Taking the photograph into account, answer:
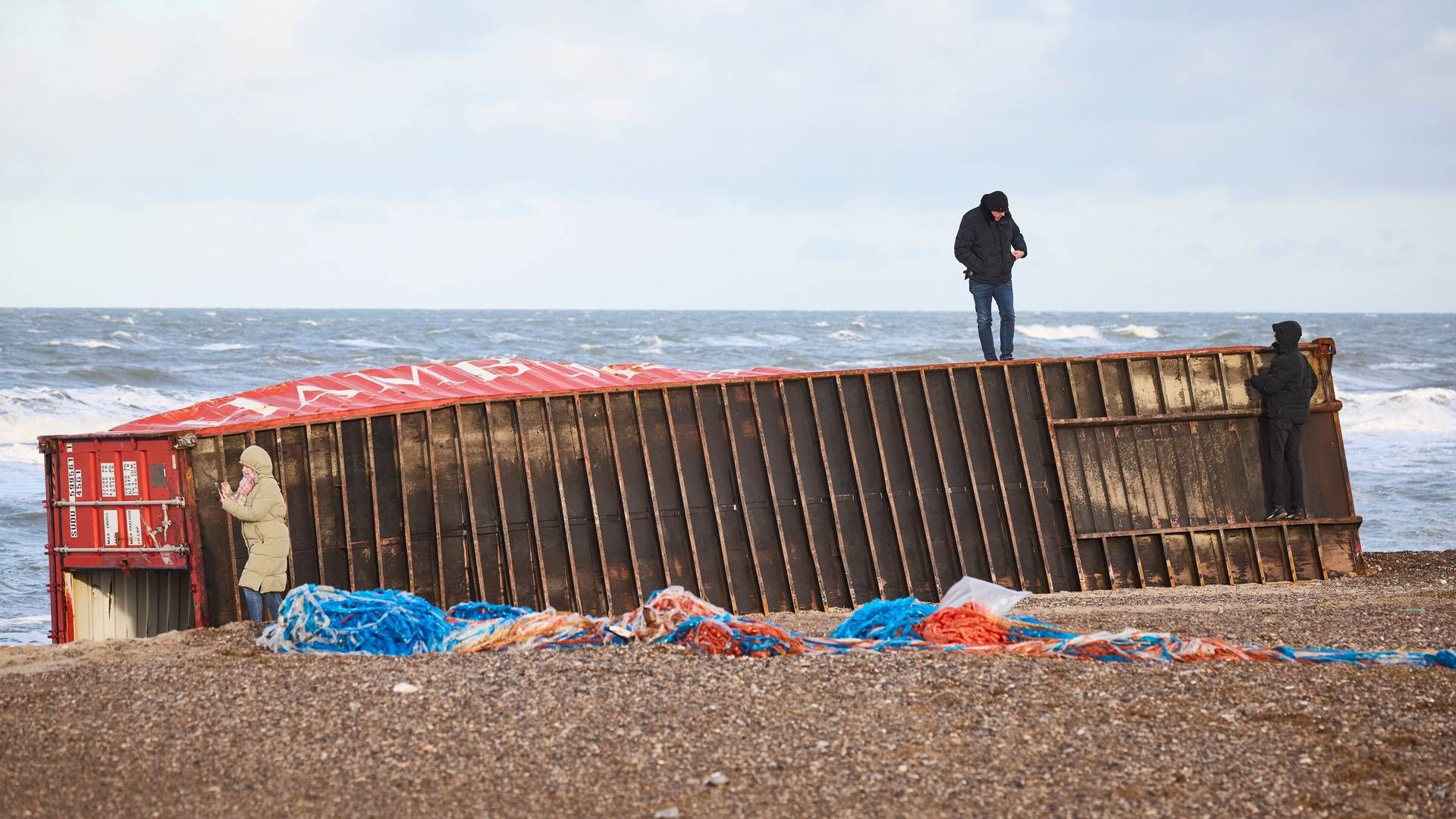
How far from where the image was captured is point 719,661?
938 centimetres

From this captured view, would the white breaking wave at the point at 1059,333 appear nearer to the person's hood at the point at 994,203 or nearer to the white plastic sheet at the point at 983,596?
the person's hood at the point at 994,203

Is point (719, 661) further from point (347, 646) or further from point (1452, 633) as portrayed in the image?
point (1452, 633)

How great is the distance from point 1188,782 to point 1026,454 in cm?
751

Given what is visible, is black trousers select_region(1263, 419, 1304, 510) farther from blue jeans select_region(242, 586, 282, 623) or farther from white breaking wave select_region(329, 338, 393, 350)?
white breaking wave select_region(329, 338, 393, 350)

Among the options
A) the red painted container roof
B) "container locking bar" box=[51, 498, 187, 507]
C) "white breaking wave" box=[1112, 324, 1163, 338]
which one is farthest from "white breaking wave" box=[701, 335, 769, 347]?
"container locking bar" box=[51, 498, 187, 507]

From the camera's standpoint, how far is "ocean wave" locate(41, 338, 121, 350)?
172 ft

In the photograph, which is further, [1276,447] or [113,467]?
[1276,447]

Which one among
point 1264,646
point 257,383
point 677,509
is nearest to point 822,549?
point 677,509

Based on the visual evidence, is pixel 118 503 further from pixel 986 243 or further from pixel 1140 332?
pixel 1140 332

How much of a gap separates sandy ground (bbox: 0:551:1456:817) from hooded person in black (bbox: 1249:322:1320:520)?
222 inches

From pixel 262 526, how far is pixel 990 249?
8910 millimetres

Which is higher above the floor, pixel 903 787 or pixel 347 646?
pixel 347 646

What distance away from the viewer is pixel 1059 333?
298 ft

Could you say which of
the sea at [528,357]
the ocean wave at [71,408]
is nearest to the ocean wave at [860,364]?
the sea at [528,357]
